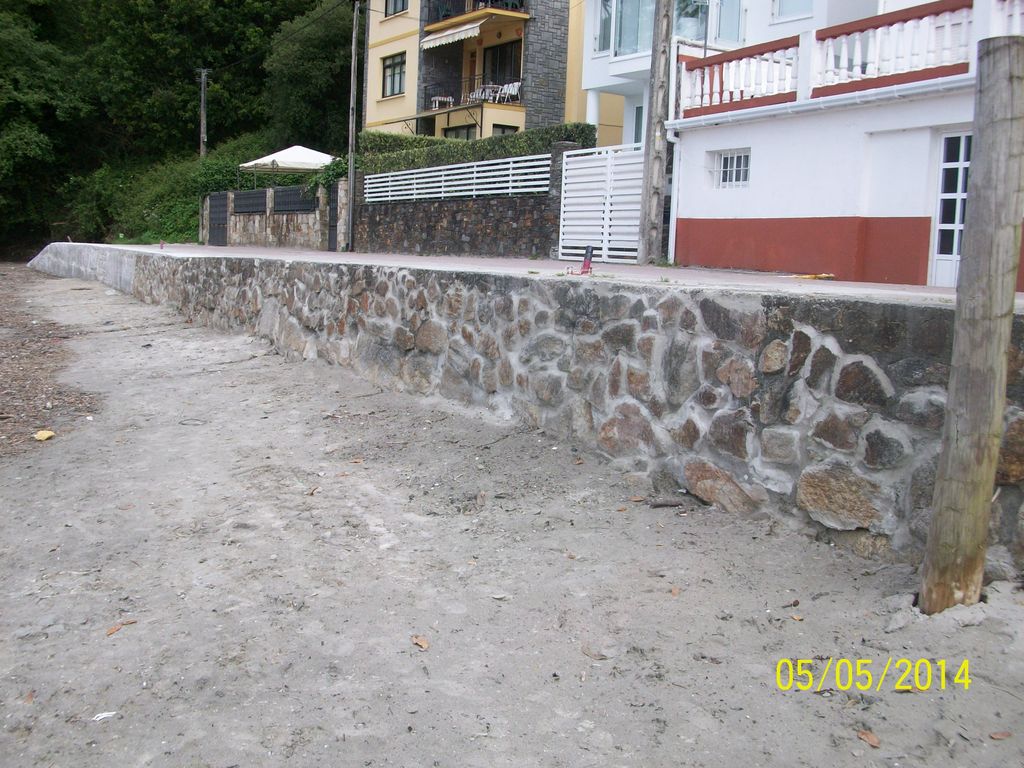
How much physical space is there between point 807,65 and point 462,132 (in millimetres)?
18694

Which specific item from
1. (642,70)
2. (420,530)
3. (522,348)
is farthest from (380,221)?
(420,530)

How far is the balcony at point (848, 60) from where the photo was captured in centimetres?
1148

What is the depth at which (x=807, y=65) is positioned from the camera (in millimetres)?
13086

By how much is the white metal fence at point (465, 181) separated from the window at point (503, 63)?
8.29 m

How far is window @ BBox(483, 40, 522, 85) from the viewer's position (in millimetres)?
30172

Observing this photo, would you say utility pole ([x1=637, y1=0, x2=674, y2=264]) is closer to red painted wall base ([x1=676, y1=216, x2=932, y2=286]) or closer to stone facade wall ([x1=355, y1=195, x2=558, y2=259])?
red painted wall base ([x1=676, y1=216, x2=932, y2=286])

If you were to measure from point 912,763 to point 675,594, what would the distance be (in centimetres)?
148

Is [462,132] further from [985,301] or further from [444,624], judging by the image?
[985,301]

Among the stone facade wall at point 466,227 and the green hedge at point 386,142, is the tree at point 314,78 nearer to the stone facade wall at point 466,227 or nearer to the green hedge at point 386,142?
the green hedge at point 386,142

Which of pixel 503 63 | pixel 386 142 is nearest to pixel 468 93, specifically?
pixel 503 63

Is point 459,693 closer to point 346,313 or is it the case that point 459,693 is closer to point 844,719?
point 844,719

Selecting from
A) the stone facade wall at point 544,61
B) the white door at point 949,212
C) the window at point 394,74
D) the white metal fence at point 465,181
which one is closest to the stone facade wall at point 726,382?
the white door at point 949,212

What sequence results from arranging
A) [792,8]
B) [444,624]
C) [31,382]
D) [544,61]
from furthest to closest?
[544,61]
[792,8]
[31,382]
[444,624]
